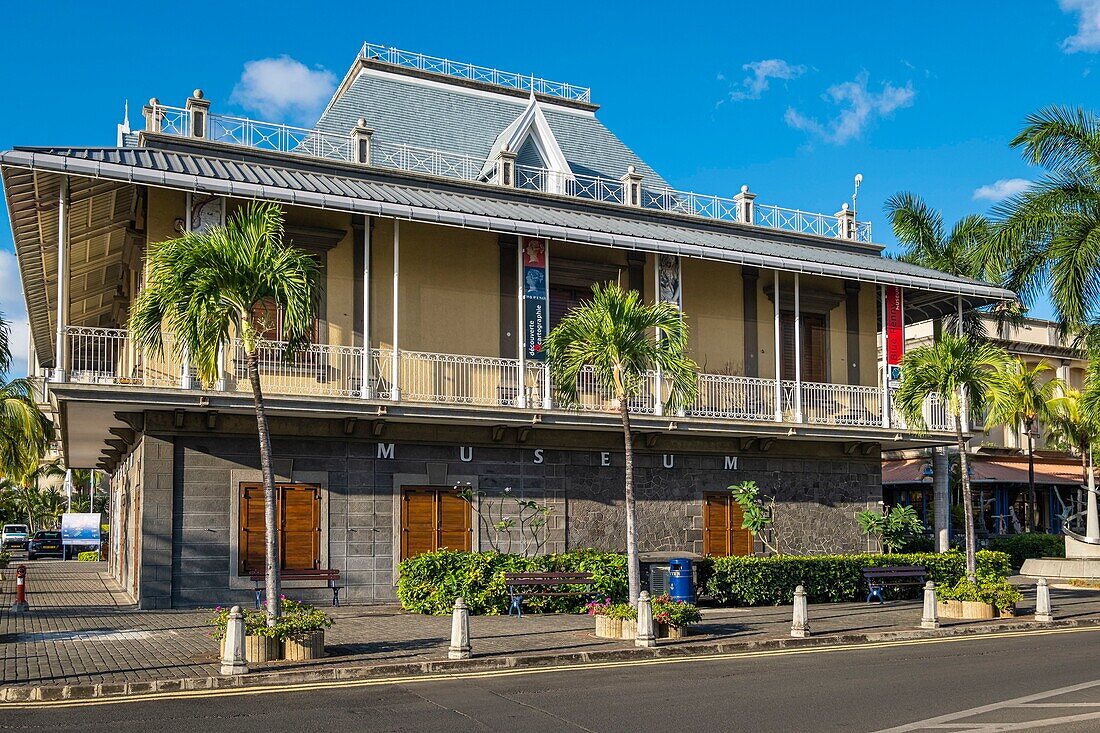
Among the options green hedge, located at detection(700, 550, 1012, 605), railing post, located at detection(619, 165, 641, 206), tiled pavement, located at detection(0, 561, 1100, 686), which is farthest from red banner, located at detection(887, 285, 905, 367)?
railing post, located at detection(619, 165, 641, 206)

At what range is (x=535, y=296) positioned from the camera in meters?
21.6

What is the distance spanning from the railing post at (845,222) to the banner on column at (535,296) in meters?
11.5

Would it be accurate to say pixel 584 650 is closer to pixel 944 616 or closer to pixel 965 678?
pixel 965 678

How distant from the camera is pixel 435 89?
3456 centimetres

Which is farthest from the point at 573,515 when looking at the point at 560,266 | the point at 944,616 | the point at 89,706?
the point at 89,706

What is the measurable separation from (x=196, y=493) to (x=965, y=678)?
1285 centimetres

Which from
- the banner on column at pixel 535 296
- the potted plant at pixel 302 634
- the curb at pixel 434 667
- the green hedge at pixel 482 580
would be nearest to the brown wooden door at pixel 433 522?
the green hedge at pixel 482 580

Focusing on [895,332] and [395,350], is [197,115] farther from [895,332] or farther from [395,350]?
[895,332]

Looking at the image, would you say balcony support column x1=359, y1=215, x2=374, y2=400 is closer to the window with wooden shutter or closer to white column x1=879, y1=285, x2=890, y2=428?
the window with wooden shutter

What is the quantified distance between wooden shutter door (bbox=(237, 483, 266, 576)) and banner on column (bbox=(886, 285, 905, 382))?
46.3ft

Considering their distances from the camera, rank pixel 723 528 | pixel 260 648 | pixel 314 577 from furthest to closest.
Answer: pixel 723 528
pixel 314 577
pixel 260 648

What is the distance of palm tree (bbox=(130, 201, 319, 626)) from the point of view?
13.5 meters

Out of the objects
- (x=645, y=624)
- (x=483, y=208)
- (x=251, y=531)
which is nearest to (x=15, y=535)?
(x=251, y=531)

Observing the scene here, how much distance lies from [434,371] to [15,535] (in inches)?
2055
